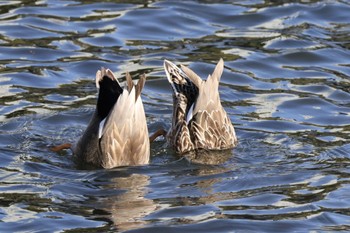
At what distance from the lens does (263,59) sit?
1400cm

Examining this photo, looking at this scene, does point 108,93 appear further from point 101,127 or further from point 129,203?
point 129,203

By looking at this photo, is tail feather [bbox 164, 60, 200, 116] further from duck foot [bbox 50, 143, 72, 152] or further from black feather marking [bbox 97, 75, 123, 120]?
duck foot [bbox 50, 143, 72, 152]

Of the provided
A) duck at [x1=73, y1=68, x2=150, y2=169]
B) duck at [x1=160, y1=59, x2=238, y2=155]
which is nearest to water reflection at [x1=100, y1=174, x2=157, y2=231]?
duck at [x1=73, y1=68, x2=150, y2=169]

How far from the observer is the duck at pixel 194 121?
37.7 ft

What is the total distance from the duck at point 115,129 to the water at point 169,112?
204 mm

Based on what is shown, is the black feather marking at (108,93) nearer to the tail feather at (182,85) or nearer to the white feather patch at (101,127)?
the white feather patch at (101,127)

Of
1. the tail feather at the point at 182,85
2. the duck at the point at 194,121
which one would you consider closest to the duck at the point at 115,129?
the duck at the point at 194,121

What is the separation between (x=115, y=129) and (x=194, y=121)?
130 centimetres

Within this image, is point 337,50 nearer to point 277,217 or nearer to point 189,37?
point 189,37

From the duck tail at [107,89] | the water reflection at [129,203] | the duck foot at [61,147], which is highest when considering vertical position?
the duck tail at [107,89]

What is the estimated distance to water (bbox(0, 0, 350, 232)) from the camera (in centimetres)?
923

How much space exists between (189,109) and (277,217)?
2.81m

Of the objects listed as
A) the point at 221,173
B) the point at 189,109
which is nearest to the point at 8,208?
the point at 221,173

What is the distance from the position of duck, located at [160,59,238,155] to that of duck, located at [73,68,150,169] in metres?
0.76
